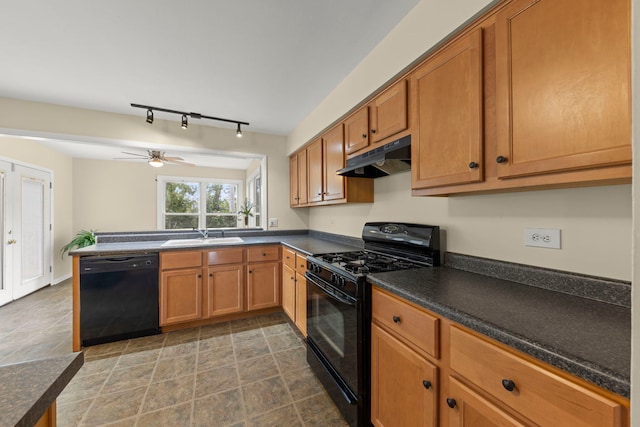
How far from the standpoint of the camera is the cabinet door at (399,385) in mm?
1041

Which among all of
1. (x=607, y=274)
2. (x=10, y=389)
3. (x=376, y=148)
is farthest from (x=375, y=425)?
(x=376, y=148)

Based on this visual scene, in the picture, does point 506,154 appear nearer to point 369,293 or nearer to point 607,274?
point 607,274

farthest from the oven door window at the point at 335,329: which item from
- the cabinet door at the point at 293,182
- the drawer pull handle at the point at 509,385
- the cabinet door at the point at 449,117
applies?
the cabinet door at the point at 293,182

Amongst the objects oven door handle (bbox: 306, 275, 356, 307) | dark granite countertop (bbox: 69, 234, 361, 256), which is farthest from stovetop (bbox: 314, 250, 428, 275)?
dark granite countertop (bbox: 69, 234, 361, 256)

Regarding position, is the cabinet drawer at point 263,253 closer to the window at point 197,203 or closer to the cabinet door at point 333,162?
the cabinet door at point 333,162

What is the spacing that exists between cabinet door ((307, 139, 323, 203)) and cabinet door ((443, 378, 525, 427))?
2.12 meters

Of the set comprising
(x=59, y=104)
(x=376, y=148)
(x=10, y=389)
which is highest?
(x=59, y=104)

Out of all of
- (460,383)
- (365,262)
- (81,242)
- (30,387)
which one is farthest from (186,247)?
(81,242)

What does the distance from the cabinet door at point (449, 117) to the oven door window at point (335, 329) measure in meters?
0.88

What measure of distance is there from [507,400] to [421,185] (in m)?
1.01

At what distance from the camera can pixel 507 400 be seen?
2.51 ft

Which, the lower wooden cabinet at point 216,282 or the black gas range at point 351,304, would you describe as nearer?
the black gas range at point 351,304

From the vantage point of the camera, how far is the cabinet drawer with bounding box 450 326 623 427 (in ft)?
1.95

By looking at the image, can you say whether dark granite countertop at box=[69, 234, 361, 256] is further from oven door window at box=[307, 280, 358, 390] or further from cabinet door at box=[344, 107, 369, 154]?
cabinet door at box=[344, 107, 369, 154]
